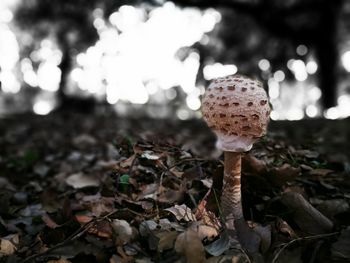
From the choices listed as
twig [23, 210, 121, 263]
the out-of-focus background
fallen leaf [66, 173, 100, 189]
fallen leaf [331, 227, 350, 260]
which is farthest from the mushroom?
the out-of-focus background

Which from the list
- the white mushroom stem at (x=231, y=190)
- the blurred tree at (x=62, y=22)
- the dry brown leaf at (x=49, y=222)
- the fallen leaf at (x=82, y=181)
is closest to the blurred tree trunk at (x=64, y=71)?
the blurred tree at (x=62, y=22)

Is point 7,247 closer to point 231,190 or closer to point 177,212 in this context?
point 177,212

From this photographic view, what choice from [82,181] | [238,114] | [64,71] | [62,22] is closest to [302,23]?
[62,22]

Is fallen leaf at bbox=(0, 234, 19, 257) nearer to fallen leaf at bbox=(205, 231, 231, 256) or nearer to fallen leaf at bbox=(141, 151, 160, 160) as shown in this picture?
fallen leaf at bbox=(141, 151, 160, 160)

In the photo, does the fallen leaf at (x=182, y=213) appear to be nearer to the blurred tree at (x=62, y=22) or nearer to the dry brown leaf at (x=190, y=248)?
the dry brown leaf at (x=190, y=248)

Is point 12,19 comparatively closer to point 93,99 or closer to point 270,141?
point 93,99

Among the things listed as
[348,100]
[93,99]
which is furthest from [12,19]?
[348,100]
